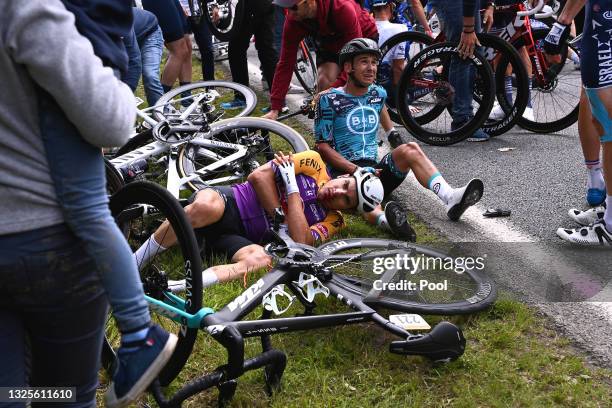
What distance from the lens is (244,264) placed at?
3.81 meters

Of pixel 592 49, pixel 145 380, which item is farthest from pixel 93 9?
pixel 592 49

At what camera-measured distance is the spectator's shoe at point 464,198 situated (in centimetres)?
439

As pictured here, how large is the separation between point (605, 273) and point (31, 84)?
10.5 ft

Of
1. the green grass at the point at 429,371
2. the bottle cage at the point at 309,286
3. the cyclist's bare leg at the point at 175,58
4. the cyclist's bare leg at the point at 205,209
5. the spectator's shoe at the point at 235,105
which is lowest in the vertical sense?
the green grass at the point at 429,371

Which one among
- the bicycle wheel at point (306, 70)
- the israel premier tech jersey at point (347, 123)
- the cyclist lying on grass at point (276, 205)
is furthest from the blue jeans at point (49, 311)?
the bicycle wheel at point (306, 70)

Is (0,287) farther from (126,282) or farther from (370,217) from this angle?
(370,217)

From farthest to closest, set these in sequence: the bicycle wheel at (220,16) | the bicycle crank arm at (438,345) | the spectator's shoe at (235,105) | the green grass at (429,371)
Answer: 1. the bicycle wheel at (220,16)
2. the spectator's shoe at (235,105)
3. the bicycle crank arm at (438,345)
4. the green grass at (429,371)

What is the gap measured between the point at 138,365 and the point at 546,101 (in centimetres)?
572

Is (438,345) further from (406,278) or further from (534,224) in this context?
(534,224)

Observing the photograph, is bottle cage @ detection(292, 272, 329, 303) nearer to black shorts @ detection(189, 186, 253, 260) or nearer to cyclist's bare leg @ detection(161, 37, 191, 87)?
black shorts @ detection(189, 186, 253, 260)

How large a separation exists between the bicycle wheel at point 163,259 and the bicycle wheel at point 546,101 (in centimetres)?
405

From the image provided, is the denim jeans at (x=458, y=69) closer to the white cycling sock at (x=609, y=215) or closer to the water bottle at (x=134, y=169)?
the white cycling sock at (x=609, y=215)

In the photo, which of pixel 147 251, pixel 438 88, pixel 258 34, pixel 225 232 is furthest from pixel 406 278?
pixel 258 34

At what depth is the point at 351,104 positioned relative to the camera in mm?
5098
